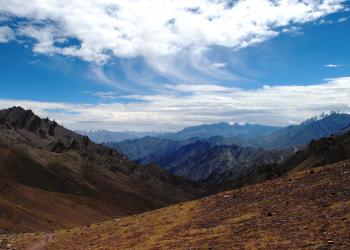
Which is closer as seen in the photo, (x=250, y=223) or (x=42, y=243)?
(x=250, y=223)

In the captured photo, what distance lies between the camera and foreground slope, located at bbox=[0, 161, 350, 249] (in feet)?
84.9

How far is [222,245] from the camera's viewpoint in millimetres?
27172

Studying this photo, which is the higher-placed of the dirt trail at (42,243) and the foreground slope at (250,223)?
the foreground slope at (250,223)

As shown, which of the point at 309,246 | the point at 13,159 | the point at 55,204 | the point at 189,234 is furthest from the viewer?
the point at 13,159

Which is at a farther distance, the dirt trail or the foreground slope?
the dirt trail

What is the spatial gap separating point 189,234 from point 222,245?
5.80m

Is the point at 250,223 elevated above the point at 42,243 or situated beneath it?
elevated above

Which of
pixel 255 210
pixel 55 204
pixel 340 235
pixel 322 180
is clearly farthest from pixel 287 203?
pixel 55 204

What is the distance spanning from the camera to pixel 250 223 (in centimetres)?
3116

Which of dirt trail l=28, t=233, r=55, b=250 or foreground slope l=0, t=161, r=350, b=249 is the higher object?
foreground slope l=0, t=161, r=350, b=249

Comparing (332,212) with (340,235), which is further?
(332,212)

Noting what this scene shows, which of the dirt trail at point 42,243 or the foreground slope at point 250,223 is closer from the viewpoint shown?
the foreground slope at point 250,223

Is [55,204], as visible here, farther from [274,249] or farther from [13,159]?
[274,249]

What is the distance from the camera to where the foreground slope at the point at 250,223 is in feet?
84.9
